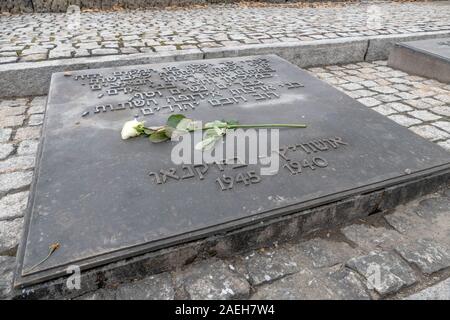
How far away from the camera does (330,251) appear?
6.68 feet

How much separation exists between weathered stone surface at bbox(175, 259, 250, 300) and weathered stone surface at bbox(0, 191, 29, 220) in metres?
1.24

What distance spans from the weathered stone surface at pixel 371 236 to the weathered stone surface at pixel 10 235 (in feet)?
6.50

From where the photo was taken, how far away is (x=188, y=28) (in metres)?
6.43

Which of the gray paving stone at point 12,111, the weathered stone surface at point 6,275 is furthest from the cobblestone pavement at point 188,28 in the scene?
the weathered stone surface at point 6,275

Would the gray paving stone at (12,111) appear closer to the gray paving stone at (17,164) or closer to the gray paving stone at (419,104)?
the gray paving stone at (17,164)

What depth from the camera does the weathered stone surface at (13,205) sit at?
7.46ft

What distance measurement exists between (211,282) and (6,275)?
1.09 metres

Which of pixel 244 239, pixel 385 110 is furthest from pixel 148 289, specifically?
pixel 385 110

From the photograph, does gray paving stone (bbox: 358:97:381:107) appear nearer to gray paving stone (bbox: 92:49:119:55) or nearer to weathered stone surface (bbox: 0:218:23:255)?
gray paving stone (bbox: 92:49:119:55)

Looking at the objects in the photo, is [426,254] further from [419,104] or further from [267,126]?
[419,104]

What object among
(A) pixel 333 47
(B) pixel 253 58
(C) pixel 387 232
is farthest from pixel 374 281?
(A) pixel 333 47

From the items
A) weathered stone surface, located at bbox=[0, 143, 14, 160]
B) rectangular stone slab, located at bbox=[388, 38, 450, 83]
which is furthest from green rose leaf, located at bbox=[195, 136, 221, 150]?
rectangular stone slab, located at bbox=[388, 38, 450, 83]

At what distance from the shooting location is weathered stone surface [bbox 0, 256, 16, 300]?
1.73 metres
